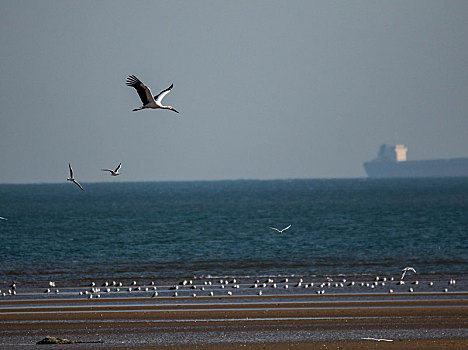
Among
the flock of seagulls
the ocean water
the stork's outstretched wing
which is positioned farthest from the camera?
the ocean water

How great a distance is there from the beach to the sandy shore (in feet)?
0.09

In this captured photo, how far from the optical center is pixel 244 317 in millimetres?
24641

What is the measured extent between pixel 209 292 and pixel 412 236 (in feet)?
122

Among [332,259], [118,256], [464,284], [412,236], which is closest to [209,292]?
[464,284]

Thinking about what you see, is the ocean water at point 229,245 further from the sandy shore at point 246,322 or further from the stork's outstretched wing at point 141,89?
the stork's outstretched wing at point 141,89

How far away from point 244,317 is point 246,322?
86cm

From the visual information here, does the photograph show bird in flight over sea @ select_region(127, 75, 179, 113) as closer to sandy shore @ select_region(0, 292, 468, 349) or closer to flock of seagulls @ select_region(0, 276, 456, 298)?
sandy shore @ select_region(0, 292, 468, 349)

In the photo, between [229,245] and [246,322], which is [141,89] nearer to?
[246,322]

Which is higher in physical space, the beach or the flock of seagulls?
the beach

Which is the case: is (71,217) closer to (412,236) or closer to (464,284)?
(412,236)

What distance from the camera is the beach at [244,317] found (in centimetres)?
2111

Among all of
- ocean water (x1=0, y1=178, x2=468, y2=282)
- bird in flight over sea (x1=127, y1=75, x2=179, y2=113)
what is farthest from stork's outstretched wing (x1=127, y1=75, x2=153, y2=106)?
ocean water (x1=0, y1=178, x2=468, y2=282)

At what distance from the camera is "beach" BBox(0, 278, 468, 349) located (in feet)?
69.3

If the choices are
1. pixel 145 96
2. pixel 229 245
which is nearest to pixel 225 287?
pixel 145 96
